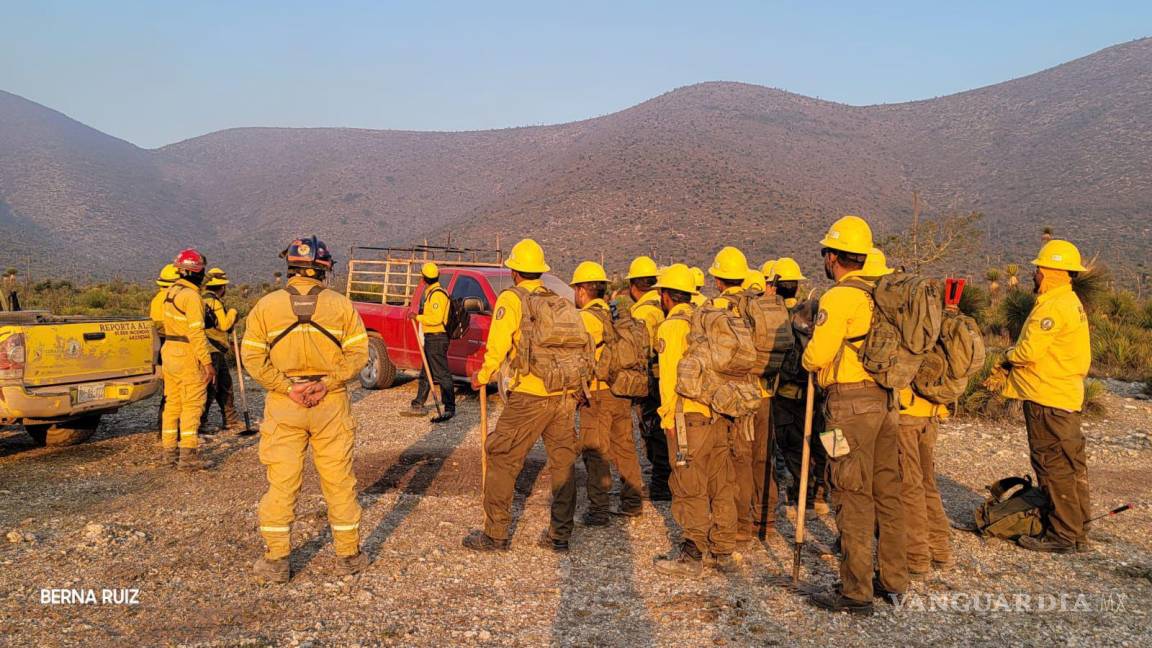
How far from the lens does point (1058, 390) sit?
514 centimetres

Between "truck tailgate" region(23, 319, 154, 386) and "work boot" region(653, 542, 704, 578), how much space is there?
588cm

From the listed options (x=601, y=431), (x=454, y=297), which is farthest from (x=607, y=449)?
(x=454, y=297)

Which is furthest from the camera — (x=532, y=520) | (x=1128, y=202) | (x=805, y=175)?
(x=805, y=175)

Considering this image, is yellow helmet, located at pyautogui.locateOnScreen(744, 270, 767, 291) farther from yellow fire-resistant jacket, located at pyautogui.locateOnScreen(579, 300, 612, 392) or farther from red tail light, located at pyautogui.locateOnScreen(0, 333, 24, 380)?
red tail light, located at pyautogui.locateOnScreen(0, 333, 24, 380)

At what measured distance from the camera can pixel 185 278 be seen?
703cm

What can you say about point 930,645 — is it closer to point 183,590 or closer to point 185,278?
point 183,590

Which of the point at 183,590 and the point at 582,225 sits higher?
the point at 582,225

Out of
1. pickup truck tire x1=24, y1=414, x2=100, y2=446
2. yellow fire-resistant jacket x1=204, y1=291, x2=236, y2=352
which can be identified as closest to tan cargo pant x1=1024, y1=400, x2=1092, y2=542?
yellow fire-resistant jacket x1=204, y1=291, x2=236, y2=352

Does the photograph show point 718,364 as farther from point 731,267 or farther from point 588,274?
point 588,274

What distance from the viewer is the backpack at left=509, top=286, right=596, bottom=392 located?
504cm

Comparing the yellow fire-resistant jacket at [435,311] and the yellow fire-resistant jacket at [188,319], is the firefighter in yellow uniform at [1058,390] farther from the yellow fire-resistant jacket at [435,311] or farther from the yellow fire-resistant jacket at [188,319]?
the yellow fire-resistant jacket at [188,319]

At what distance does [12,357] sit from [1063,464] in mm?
8564

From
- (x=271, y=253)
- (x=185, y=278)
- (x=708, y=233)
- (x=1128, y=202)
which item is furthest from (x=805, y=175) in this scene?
(x=185, y=278)

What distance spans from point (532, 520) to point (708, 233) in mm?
45564
